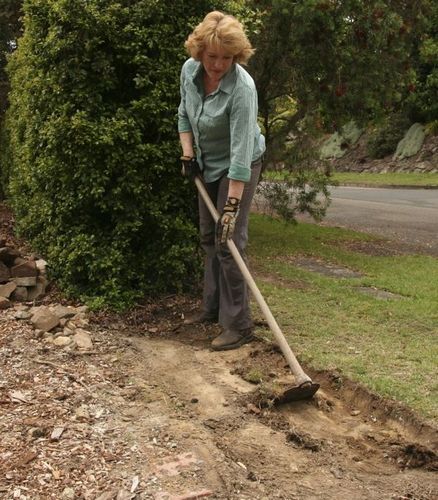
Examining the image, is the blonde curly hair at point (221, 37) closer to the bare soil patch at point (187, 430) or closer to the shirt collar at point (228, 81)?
the shirt collar at point (228, 81)

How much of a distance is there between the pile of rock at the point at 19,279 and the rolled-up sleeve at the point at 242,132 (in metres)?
2.14

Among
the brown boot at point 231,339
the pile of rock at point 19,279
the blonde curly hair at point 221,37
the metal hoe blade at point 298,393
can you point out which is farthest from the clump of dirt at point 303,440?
the pile of rock at point 19,279

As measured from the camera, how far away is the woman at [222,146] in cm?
446

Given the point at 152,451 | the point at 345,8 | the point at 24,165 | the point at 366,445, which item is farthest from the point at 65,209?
the point at 345,8

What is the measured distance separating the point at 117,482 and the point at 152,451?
30cm

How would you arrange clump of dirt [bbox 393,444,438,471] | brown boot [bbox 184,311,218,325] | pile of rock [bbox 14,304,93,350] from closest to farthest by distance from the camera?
clump of dirt [bbox 393,444,438,471]
pile of rock [bbox 14,304,93,350]
brown boot [bbox 184,311,218,325]

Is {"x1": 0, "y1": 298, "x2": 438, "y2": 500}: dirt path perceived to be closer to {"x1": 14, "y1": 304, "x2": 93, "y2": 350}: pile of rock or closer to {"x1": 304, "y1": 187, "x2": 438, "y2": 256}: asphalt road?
{"x1": 14, "y1": 304, "x2": 93, "y2": 350}: pile of rock

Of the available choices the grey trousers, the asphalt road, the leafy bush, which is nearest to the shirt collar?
the grey trousers

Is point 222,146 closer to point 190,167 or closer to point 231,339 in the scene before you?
point 190,167

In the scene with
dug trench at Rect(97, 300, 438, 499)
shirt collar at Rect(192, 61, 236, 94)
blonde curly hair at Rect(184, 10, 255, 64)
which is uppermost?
blonde curly hair at Rect(184, 10, 255, 64)

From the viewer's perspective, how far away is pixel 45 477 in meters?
3.04

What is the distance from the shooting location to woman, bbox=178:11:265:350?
4.46m

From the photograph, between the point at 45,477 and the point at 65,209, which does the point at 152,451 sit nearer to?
the point at 45,477

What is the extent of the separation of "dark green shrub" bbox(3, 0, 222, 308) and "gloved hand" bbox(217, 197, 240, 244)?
98 cm
